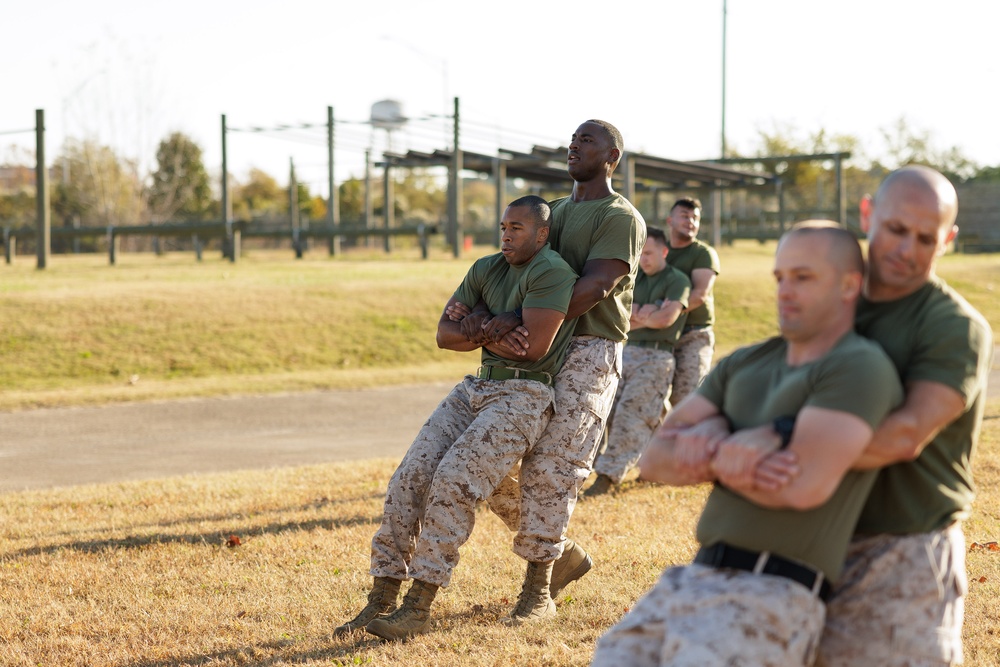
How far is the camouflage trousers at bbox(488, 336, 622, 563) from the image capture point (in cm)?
539

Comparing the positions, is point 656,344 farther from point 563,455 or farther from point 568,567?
point 563,455

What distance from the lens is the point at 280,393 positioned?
14898 millimetres

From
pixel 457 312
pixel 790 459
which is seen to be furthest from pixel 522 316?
pixel 790 459

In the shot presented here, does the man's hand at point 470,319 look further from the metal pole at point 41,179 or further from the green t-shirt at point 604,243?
the metal pole at point 41,179

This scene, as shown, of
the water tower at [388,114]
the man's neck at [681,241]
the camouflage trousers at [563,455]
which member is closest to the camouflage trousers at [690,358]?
the man's neck at [681,241]

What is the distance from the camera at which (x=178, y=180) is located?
53938 mm

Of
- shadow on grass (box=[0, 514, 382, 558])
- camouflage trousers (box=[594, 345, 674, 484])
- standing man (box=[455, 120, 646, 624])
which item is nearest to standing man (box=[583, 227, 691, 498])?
camouflage trousers (box=[594, 345, 674, 484])

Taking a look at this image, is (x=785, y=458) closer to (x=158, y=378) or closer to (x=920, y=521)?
(x=920, y=521)

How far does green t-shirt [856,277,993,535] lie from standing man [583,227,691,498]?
5365 millimetres

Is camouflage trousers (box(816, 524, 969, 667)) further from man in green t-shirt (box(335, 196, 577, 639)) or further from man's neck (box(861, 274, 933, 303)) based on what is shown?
man in green t-shirt (box(335, 196, 577, 639))

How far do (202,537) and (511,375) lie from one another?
9.23 feet

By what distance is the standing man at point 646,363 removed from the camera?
853cm

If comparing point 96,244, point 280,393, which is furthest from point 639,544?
point 96,244

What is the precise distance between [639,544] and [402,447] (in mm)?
4947
